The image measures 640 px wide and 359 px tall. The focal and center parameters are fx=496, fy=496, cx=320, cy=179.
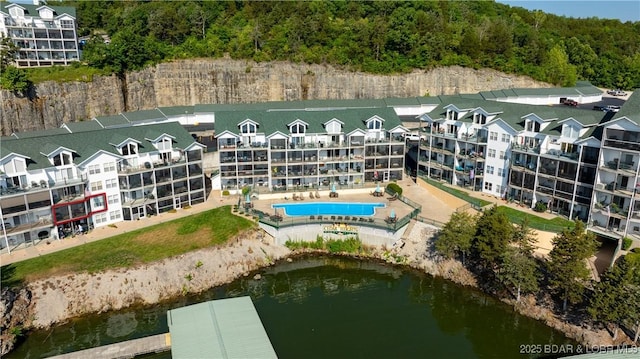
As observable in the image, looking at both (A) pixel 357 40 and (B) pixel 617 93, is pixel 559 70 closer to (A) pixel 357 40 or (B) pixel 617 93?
(B) pixel 617 93

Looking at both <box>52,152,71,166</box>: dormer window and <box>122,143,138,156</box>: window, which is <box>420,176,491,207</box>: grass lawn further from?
<box>52,152,71,166</box>: dormer window

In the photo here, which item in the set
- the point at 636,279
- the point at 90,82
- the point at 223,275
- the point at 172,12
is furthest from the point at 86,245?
the point at 172,12

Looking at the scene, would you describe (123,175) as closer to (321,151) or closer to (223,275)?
(223,275)

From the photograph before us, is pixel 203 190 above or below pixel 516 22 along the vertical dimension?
below

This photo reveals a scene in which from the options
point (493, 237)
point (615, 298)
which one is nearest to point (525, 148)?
point (493, 237)

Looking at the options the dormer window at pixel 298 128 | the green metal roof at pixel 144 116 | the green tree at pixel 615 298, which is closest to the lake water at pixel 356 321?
the green tree at pixel 615 298

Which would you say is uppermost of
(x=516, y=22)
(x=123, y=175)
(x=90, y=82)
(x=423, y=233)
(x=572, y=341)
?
(x=516, y=22)
